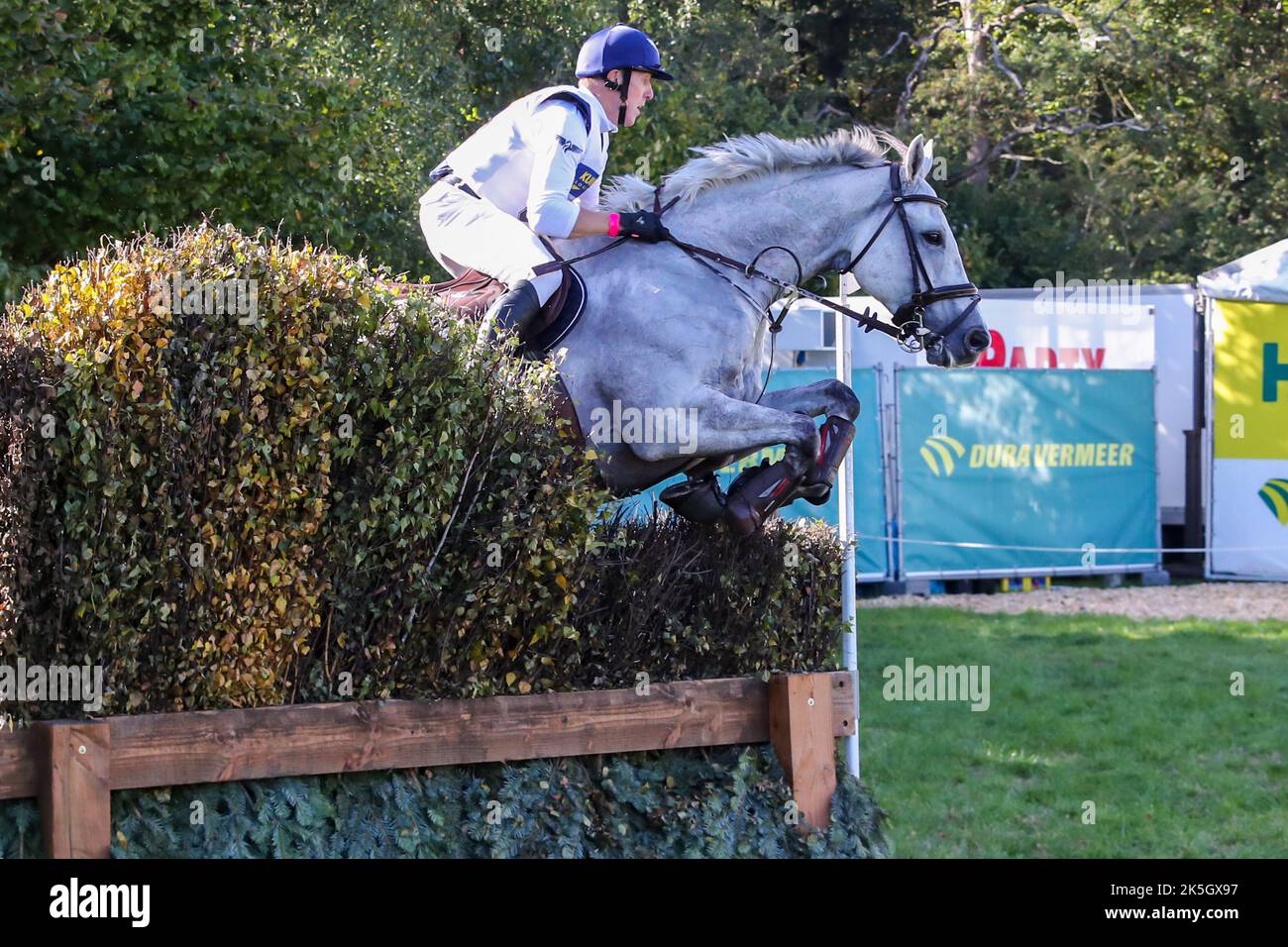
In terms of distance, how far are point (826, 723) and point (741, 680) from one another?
324mm

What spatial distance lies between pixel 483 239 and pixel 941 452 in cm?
866

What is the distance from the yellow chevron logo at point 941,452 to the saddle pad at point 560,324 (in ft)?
27.5

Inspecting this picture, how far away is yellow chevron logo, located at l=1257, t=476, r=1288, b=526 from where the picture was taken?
14047 millimetres

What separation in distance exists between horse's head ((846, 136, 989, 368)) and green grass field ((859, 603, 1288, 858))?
2.11 m

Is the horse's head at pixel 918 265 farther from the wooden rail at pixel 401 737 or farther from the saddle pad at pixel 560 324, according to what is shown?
the wooden rail at pixel 401 737

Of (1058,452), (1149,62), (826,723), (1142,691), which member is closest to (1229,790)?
(1142,691)

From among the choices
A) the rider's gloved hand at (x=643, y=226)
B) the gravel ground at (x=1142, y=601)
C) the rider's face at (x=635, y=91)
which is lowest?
the gravel ground at (x=1142, y=601)

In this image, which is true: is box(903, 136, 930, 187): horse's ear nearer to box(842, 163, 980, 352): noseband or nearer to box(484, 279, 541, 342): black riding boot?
box(842, 163, 980, 352): noseband

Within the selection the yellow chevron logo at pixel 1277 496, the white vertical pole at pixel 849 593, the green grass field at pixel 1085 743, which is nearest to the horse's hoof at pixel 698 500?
the white vertical pole at pixel 849 593

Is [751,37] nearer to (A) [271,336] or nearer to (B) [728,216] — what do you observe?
(B) [728,216]

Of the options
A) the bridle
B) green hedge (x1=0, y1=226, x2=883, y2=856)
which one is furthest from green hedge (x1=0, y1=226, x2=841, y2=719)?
the bridle

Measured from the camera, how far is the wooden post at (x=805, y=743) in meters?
4.86

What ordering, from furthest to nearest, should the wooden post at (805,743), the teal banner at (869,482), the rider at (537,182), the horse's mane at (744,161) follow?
the teal banner at (869,482), the horse's mane at (744,161), the rider at (537,182), the wooden post at (805,743)

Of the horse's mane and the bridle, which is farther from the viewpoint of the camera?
the horse's mane
